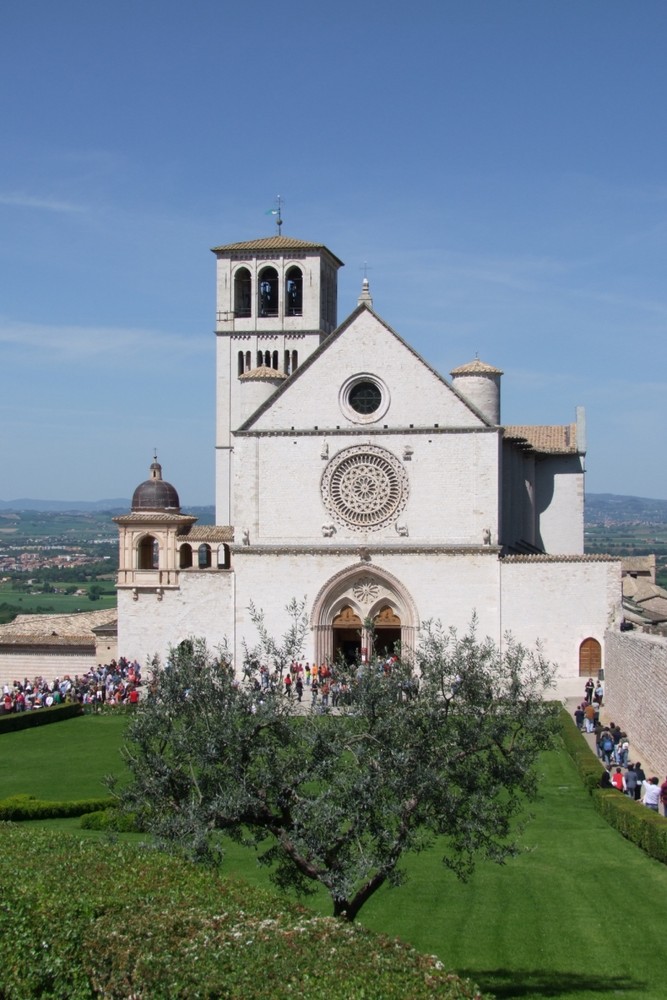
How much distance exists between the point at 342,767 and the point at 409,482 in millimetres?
28217

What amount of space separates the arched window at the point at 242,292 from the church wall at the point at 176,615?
48.4 feet

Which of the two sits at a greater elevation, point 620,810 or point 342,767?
point 342,767

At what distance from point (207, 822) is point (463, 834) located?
3.01 meters

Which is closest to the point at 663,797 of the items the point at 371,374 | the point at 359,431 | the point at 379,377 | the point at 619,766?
the point at 619,766

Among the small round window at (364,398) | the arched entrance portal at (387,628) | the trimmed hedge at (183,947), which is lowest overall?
the trimmed hedge at (183,947)

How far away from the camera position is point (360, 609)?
4406 centimetres

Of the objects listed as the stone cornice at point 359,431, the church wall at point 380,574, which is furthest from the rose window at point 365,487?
the church wall at point 380,574

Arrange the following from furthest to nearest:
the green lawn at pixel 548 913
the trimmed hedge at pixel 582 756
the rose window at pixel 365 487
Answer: the rose window at pixel 365 487 < the trimmed hedge at pixel 582 756 < the green lawn at pixel 548 913

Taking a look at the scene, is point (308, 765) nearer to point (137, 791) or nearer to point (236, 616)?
point (137, 791)

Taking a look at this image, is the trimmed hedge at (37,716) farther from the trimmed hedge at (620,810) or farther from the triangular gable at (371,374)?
the trimmed hedge at (620,810)

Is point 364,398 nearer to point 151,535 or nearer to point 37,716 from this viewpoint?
point 151,535

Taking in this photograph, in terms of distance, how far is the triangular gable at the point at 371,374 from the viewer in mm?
43375

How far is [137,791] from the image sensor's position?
51.9ft

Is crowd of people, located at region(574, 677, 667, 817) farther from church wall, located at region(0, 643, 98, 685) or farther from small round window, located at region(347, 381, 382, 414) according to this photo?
church wall, located at region(0, 643, 98, 685)
